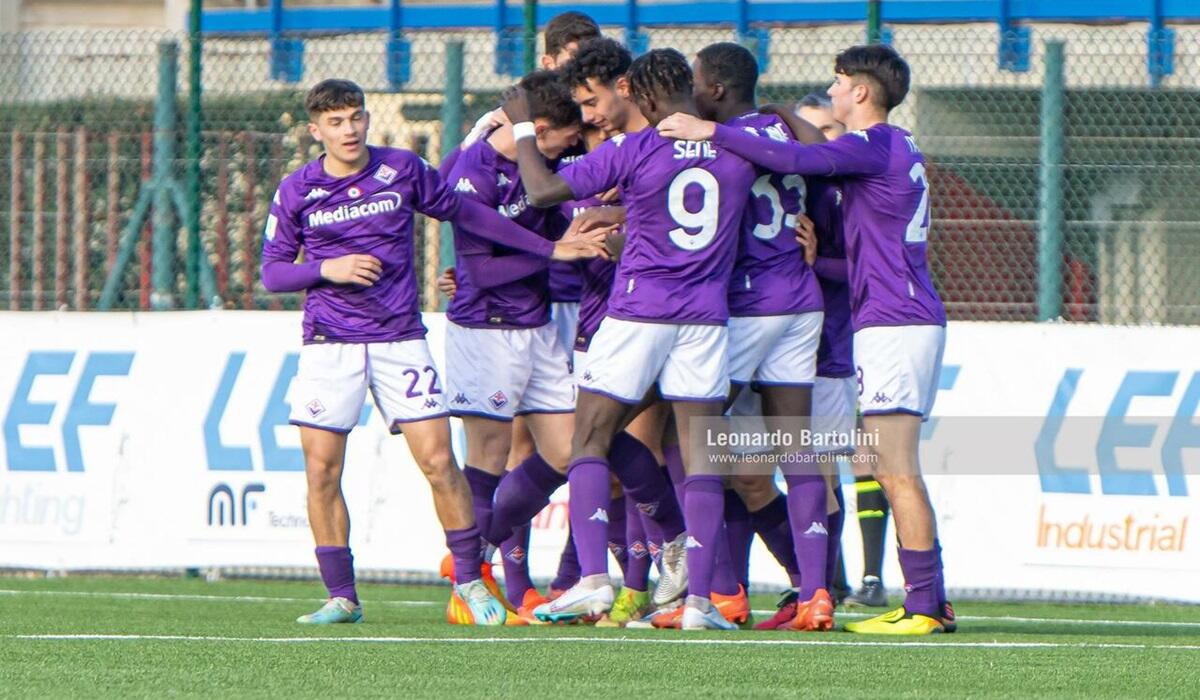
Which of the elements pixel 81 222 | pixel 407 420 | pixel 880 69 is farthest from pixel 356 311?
pixel 81 222

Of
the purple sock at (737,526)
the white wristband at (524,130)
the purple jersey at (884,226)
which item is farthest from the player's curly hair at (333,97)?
the purple sock at (737,526)

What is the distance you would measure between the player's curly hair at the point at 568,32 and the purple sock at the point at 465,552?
221cm

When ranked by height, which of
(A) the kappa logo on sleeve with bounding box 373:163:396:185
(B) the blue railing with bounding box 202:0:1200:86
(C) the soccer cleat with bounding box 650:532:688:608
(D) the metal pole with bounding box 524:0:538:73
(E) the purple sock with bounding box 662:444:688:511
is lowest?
(C) the soccer cleat with bounding box 650:532:688:608

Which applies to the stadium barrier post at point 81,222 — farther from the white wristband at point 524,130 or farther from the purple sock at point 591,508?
the purple sock at point 591,508

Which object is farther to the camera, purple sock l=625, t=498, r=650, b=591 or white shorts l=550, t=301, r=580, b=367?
white shorts l=550, t=301, r=580, b=367

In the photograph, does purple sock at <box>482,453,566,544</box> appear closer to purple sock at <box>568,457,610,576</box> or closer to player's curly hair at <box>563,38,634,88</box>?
purple sock at <box>568,457,610,576</box>

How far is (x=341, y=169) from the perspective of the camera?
748 centimetres

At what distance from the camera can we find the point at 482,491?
321 inches

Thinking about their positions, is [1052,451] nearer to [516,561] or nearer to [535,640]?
[516,561]

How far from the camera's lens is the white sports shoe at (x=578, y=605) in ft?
23.7

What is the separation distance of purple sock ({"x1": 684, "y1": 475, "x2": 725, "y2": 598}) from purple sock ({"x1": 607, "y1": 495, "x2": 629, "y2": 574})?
108cm

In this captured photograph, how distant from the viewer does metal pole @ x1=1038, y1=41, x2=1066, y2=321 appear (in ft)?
33.3

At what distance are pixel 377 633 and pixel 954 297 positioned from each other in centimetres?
463

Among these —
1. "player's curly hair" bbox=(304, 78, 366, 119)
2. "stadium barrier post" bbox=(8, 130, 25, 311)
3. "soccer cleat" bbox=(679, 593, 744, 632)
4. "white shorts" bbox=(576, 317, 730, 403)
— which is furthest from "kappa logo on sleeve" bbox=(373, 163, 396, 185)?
"stadium barrier post" bbox=(8, 130, 25, 311)
